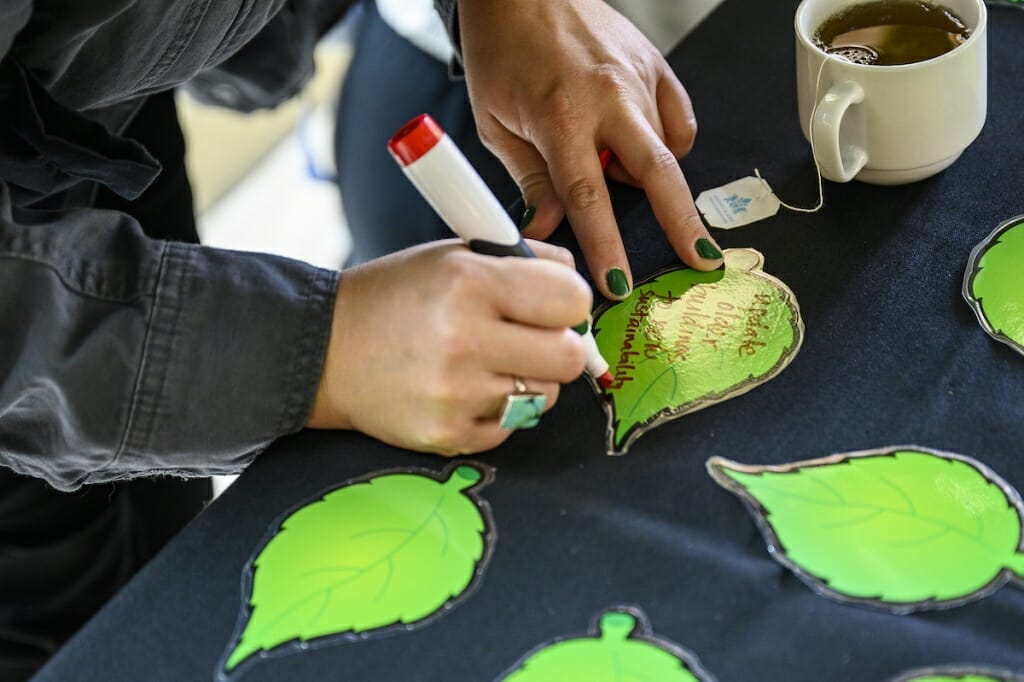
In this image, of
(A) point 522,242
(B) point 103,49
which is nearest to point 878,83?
(A) point 522,242

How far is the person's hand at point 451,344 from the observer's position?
54 centimetres

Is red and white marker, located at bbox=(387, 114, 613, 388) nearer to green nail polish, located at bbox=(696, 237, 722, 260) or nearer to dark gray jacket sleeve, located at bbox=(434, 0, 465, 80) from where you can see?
green nail polish, located at bbox=(696, 237, 722, 260)

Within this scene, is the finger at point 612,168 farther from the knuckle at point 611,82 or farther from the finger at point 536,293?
the finger at point 536,293

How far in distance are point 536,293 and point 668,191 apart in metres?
0.15

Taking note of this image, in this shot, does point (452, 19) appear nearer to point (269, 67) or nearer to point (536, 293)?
point (269, 67)

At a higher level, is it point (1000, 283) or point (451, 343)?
point (451, 343)

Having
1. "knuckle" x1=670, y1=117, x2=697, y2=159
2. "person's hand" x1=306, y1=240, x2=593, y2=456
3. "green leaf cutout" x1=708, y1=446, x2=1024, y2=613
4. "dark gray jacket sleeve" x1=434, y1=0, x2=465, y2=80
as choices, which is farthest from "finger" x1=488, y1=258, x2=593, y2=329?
"dark gray jacket sleeve" x1=434, y1=0, x2=465, y2=80

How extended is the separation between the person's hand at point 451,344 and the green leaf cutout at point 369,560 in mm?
30

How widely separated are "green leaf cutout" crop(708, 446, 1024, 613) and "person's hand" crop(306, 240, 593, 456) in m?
0.10

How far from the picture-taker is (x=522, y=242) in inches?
22.1

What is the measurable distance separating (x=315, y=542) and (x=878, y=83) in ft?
1.30

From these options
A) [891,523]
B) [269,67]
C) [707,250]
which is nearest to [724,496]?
[891,523]

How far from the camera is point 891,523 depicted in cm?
48

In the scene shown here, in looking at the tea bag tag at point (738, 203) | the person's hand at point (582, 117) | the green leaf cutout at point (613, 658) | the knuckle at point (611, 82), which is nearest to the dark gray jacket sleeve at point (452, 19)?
the person's hand at point (582, 117)
